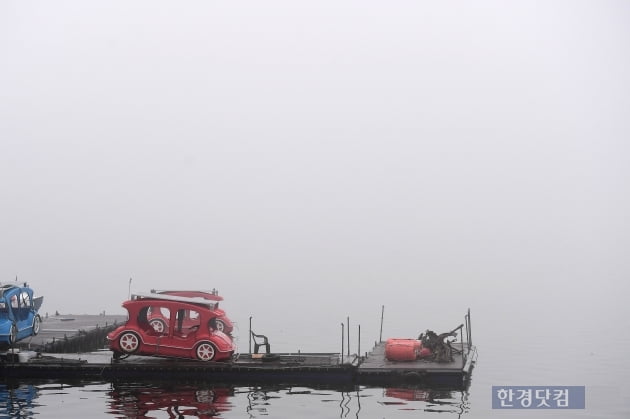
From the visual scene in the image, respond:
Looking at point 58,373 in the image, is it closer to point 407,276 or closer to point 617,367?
point 617,367

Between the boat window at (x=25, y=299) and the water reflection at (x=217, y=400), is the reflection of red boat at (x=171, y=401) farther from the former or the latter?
the boat window at (x=25, y=299)

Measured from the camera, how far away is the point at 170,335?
37.8m

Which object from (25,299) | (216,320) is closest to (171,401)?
(216,320)

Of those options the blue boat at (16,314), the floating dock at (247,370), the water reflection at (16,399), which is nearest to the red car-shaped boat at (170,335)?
the floating dock at (247,370)

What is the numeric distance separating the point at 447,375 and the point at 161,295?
13614 mm

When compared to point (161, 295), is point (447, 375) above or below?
below

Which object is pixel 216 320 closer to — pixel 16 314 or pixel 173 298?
pixel 173 298

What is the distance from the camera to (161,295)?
37.8 metres

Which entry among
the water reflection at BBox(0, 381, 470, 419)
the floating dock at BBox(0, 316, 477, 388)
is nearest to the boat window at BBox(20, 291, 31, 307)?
the floating dock at BBox(0, 316, 477, 388)

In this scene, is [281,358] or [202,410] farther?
[281,358]

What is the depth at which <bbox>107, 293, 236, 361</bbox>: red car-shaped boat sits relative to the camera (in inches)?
1471

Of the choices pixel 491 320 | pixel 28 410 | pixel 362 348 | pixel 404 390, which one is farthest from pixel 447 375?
pixel 491 320

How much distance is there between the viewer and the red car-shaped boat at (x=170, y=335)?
37375 millimetres

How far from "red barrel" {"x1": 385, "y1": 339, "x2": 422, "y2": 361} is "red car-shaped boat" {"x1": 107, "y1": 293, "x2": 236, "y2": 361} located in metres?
7.73
